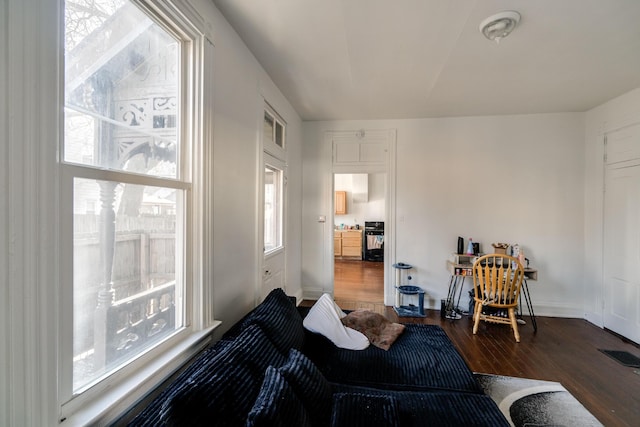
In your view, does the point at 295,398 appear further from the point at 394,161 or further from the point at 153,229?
the point at 394,161

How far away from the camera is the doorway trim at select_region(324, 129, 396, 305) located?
13.1 feet

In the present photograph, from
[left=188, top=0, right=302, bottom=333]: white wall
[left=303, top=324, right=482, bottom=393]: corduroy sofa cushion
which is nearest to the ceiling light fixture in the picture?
[left=188, top=0, right=302, bottom=333]: white wall

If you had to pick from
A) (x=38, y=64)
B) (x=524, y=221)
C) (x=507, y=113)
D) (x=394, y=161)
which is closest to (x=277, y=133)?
(x=394, y=161)

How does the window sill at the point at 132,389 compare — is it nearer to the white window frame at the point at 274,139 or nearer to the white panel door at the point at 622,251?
the white window frame at the point at 274,139

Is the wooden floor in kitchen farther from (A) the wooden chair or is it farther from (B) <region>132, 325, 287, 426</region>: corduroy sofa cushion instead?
(B) <region>132, 325, 287, 426</region>: corduroy sofa cushion

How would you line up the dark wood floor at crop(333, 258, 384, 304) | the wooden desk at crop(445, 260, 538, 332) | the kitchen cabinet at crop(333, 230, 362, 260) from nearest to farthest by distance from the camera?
the wooden desk at crop(445, 260, 538, 332)
the dark wood floor at crop(333, 258, 384, 304)
the kitchen cabinet at crop(333, 230, 362, 260)

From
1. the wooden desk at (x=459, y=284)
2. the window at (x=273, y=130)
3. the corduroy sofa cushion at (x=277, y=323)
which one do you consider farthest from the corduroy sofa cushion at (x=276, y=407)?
the wooden desk at (x=459, y=284)

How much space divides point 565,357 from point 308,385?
2903 millimetres

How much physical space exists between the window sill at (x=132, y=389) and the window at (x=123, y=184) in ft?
0.21

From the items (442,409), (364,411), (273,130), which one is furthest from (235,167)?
(442,409)

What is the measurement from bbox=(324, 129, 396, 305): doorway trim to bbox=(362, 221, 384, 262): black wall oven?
11.9ft

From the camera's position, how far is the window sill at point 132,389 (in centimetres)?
91

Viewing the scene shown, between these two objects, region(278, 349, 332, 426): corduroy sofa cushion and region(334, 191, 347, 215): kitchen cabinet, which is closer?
region(278, 349, 332, 426): corduroy sofa cushion

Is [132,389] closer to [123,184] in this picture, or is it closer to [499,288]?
[123,184]
